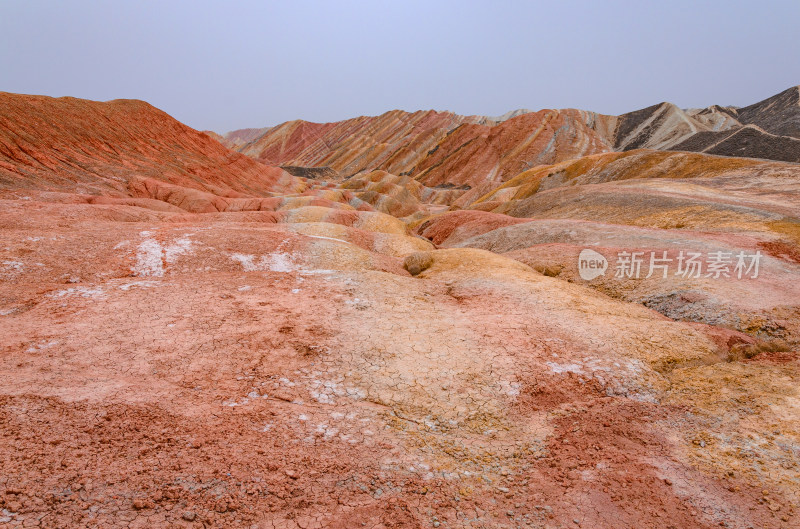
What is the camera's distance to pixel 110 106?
62.5 m

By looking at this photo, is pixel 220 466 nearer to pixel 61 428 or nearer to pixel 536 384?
pixel 61 428

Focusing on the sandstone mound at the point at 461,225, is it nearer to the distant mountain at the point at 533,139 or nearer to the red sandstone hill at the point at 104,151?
the red sandstone hill at the point at 104,151

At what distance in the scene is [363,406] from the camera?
908cm

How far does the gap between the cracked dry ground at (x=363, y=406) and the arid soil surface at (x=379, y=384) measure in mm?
51

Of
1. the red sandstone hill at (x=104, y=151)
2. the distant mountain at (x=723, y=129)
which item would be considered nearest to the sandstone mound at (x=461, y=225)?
the red sandstone hill at (x=104, y=151)

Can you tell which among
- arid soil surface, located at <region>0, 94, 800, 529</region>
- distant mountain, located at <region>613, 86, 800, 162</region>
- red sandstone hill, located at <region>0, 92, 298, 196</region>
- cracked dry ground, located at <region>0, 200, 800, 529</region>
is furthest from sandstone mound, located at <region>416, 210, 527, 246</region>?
distant mountain, located at <region>613, 86, 800, 162</region>

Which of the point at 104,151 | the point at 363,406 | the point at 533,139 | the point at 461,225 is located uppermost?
the point at 533,139

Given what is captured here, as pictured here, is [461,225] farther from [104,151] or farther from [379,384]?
[104,151]

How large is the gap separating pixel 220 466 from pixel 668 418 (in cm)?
913

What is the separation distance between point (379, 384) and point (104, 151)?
60371 mm

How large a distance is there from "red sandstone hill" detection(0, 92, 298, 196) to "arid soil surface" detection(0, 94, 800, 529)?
26.0 meters

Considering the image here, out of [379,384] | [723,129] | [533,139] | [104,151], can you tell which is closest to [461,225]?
[379,384]

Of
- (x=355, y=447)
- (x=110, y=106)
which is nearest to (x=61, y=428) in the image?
(x=355, y=447)

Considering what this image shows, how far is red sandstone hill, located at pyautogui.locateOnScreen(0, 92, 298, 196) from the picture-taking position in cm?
4306
